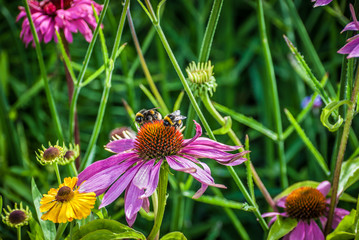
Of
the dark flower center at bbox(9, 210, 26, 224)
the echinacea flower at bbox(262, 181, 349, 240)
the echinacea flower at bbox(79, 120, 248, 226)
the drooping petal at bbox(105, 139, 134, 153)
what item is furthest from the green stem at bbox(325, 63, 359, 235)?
the dark flower center at bbox(9, 210, 26, 224)

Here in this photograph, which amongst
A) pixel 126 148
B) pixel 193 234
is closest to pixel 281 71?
pixel 193 234

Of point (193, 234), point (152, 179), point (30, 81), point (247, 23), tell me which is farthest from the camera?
point (247, 23)

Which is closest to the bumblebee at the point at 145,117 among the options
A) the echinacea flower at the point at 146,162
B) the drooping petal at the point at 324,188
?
the echinacea flower at the point at 146,162

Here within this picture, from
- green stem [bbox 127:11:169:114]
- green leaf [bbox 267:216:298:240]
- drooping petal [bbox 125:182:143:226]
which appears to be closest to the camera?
drooping petal [bbox 125:182:143:226]

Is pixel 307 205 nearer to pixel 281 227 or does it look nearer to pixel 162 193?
pixel 281 227

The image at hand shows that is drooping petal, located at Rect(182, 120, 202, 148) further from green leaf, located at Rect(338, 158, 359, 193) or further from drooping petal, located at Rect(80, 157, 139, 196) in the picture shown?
green leaf, located at Rect(338, 158, 359, 193)

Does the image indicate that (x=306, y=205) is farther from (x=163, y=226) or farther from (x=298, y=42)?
(x=298, y=42)

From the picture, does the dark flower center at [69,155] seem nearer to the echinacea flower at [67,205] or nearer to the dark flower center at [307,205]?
the echinacea flower at [67,205]
